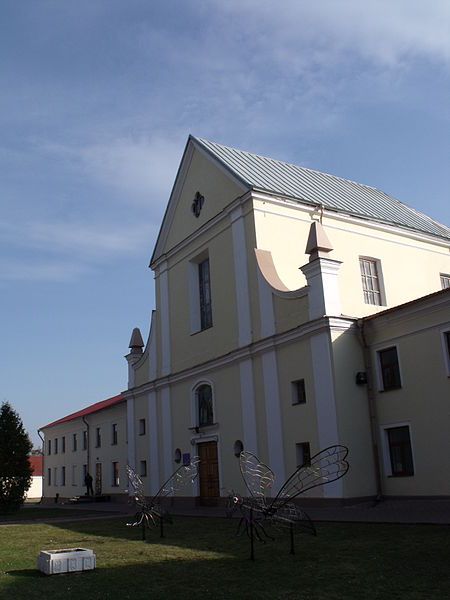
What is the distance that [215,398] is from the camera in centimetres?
2588

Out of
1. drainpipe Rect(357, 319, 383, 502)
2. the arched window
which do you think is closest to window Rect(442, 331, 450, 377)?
drainpipe Rect(357, 319, 383, 502)

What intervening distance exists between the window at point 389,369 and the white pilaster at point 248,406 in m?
5.26

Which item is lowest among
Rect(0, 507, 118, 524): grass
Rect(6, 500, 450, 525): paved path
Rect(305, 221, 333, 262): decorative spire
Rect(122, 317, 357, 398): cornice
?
Rect(0, 507, 118, 524): grass

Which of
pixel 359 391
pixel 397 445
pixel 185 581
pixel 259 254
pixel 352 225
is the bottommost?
pixel 185 581

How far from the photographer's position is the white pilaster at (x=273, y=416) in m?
21.7

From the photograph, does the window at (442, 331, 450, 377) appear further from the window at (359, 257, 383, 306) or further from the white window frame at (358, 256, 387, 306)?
the window at (359, 257, 383, 306)

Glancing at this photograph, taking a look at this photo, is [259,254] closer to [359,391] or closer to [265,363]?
[265,363]

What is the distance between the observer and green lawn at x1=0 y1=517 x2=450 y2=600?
8.20 meters

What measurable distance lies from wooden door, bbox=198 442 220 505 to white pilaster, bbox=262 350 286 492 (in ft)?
13.8

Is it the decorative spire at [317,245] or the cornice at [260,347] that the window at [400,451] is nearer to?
the cornice at [260,347]

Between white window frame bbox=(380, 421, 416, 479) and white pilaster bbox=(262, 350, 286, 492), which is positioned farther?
white pilaster bbox=(262, 350, 286, 492)

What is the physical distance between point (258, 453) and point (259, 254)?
7.37 m

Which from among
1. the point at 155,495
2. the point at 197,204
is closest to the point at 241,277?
the point at 197,204

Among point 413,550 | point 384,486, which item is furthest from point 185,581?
point 384,486
